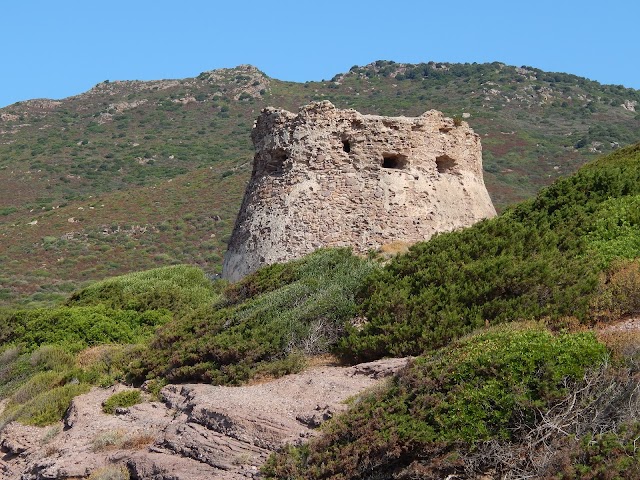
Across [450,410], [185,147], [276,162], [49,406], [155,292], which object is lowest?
[49,406]

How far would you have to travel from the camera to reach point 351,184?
15.5 meters

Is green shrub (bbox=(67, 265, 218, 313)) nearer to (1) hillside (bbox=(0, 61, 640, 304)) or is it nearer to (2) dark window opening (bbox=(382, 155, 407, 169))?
(2) dark window opening (bbox=(382, 155, 407, 169))

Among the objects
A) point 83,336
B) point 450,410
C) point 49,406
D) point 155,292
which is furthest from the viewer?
point 155,292

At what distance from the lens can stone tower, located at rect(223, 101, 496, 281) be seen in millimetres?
15289

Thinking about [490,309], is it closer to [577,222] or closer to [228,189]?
[577,222]

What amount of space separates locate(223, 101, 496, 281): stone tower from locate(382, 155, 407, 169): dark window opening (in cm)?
2

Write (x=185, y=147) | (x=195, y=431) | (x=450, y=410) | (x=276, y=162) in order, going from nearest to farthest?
(x=450, y=410), (x=195, y=431), (x=276, y=162), (x=185, y=147)

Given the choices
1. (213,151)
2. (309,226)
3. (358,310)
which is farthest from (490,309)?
(213,151)

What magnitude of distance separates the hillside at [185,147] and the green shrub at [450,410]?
24.4 m

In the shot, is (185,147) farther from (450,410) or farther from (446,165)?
(450,410)

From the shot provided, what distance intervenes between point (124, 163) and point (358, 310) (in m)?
43.6

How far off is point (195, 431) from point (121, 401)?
8.47ft

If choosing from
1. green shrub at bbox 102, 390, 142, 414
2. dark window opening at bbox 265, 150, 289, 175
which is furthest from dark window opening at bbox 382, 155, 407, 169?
green shrub at bbox 102, 390, 142, 414

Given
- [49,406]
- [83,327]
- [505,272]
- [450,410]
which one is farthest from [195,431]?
[83,327]
